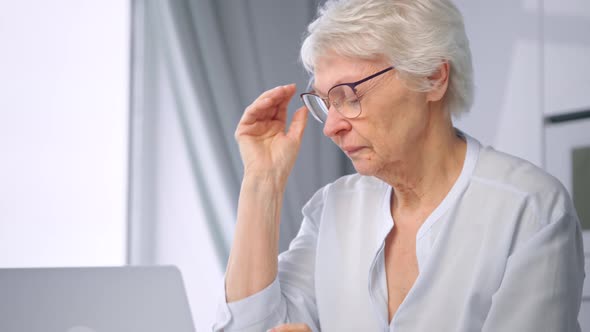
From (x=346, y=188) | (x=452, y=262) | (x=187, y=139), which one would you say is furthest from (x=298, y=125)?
(x=187, y=139)

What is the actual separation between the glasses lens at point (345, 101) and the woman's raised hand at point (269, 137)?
200 millimetres

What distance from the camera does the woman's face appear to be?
1357mm

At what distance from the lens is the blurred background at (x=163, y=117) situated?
2.40 m

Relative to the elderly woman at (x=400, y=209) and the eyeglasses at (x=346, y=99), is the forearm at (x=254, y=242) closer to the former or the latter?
the elderly woman at (x=400, y=209)

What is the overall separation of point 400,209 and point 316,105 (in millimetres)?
299

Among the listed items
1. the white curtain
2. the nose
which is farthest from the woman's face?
the white curtain

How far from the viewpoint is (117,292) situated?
38.8 inches

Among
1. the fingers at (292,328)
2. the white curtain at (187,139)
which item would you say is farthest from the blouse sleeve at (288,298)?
the white curtain at (187,139)

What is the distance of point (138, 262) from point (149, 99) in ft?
2.10

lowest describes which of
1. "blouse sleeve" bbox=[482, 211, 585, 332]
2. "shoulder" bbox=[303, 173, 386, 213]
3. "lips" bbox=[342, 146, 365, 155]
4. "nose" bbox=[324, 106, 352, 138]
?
"blouse sleeve" bbox=[482, 211, 585, 332]

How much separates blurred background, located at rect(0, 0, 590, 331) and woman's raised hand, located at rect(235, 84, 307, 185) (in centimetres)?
114

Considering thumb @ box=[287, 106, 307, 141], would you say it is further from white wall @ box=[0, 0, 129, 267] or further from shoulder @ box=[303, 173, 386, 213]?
white wall @ box=[0, 0, 129, 267]

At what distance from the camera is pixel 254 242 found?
144 centimetres

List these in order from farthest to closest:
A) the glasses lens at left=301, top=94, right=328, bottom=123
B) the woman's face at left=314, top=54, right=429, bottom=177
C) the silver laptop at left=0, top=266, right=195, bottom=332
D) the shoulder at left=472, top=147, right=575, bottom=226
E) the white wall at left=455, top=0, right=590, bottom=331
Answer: the white wall at left=455, top=0, right=590, bottom=331 < the glasses lens at left=301, top=94, right=328, bottom=123 < the woman's face at left=314, top=54, right=429, bottom=177 < the shoulder at left=472, top=147, right=575, bottom=226 < the silver laptop at left=0, top=266, right=195, bottom=332
